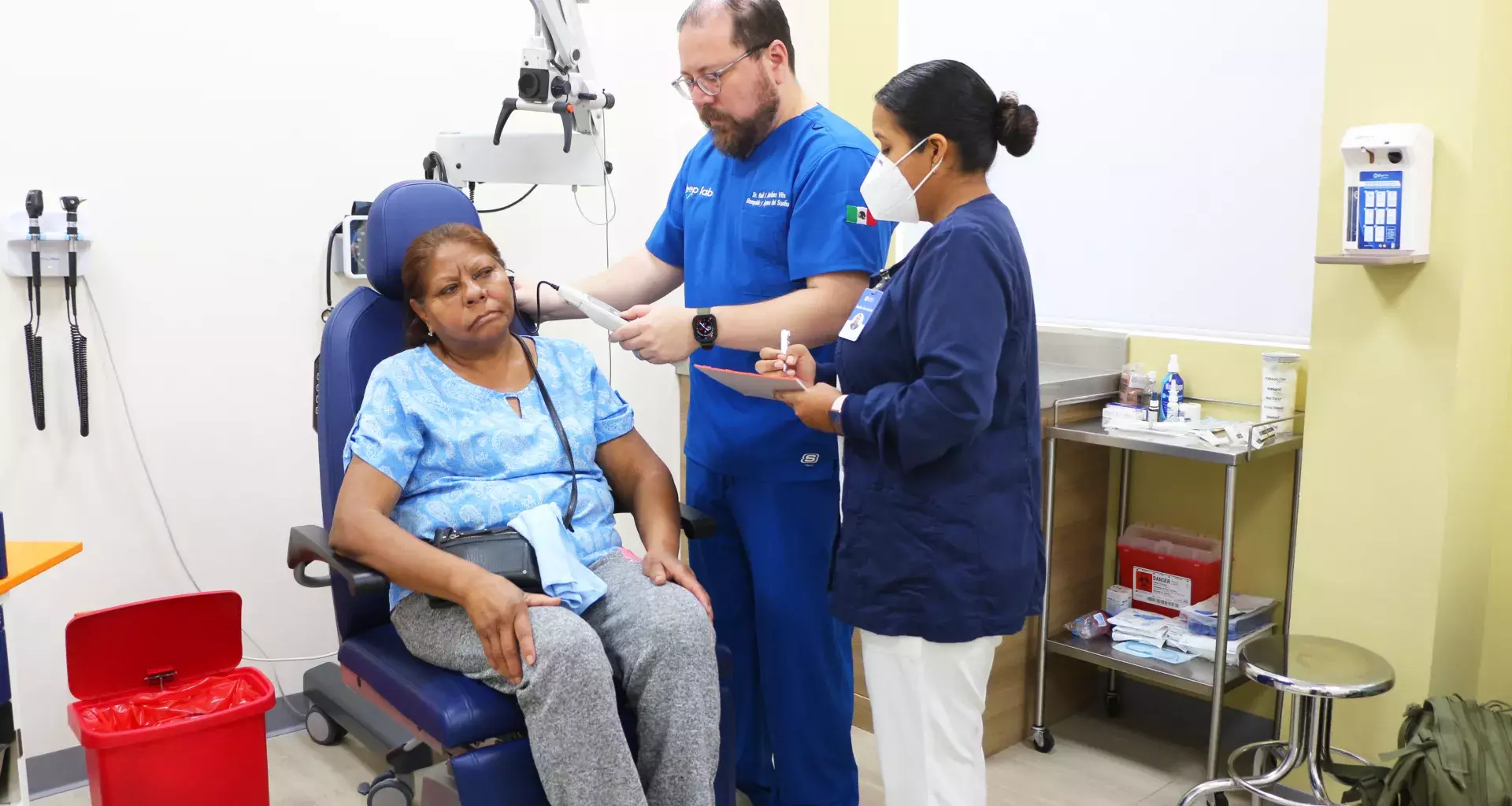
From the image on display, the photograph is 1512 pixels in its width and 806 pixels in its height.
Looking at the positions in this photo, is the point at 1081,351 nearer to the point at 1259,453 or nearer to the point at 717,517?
the point at 1259,453

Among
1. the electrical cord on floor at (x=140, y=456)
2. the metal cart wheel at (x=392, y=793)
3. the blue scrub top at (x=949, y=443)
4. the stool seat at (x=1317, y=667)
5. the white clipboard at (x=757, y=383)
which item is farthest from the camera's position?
the electrical cord on floor at (x=140, y=456)

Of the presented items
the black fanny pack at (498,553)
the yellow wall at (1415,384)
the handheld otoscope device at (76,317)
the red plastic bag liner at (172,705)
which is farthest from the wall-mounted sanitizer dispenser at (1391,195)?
the handheld otoscope device at (76,317)

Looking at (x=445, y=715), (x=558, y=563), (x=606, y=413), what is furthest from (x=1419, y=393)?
(x=445, y=715)

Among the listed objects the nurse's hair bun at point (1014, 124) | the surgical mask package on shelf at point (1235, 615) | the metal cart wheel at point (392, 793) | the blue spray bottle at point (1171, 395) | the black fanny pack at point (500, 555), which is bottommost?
the metal cart wheel at point (392, 793)

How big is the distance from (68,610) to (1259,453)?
257 centimetres

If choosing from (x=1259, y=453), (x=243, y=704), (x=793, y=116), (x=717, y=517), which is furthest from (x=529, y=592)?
(x=1259, y=453)

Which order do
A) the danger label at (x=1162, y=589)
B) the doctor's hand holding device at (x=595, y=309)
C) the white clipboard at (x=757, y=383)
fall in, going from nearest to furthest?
the white clipboard at (x=757, y=383) < the doctor's hand holding device at (x=595, y=309) < the danger label at (x=1162, y=589)

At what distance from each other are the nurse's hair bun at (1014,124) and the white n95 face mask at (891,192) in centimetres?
11

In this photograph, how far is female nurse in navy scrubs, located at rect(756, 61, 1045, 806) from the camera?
161 centimetres

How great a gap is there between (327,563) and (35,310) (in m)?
0.99

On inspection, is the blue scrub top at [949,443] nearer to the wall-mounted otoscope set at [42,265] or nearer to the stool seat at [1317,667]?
the stool seat at [1317,667]

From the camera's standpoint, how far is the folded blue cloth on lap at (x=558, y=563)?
1.92 metres

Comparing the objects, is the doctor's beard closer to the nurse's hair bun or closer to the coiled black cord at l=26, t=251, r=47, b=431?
the nurse's hair bun

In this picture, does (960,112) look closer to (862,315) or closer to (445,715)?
(862,315)
